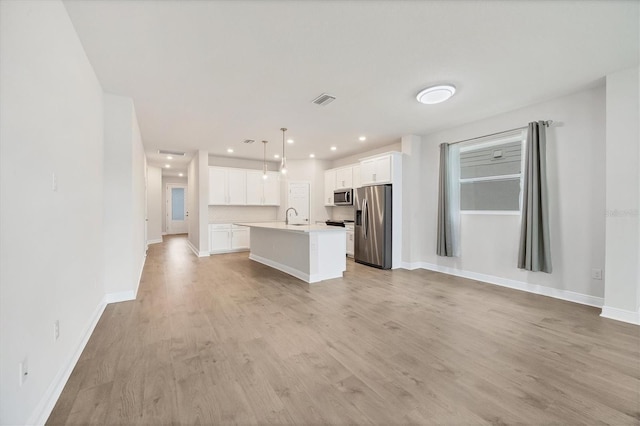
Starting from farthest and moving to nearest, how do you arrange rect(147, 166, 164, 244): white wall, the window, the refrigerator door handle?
rect(147, 166, 164, 244): white wall
the refrigerator door handle
the window

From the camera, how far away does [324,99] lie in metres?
3.61

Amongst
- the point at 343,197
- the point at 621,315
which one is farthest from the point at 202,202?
the point at 621,315

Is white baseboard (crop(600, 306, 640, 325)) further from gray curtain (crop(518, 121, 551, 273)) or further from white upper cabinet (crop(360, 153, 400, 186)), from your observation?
white upper cabinet (crop(360, 153, 400, 186))

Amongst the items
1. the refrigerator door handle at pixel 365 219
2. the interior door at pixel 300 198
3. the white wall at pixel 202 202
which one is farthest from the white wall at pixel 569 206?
the white wall at pixel 202 202

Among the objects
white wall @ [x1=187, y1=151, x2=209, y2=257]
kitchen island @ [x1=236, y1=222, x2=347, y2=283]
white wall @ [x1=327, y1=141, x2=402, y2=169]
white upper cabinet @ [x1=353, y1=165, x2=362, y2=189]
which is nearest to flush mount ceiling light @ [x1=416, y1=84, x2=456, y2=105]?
kitchen island @ [x1=236, y1=222, x2=347, y2=283]

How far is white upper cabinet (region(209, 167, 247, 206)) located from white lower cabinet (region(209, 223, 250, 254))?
0.68m

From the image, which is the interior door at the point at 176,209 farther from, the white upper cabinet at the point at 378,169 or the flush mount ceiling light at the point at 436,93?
the flush mount ceiling light at the point at 436,93

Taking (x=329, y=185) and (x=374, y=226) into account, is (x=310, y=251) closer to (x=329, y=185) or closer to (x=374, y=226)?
(x=374, y=226)

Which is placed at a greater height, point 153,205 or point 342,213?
point 153,205

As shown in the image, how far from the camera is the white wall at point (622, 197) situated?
2.85 meters

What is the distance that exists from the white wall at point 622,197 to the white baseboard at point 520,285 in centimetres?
41

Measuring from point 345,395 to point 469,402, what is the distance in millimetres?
769

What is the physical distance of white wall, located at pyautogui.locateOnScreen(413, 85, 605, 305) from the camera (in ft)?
11.0

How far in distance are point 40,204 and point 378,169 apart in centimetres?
511
